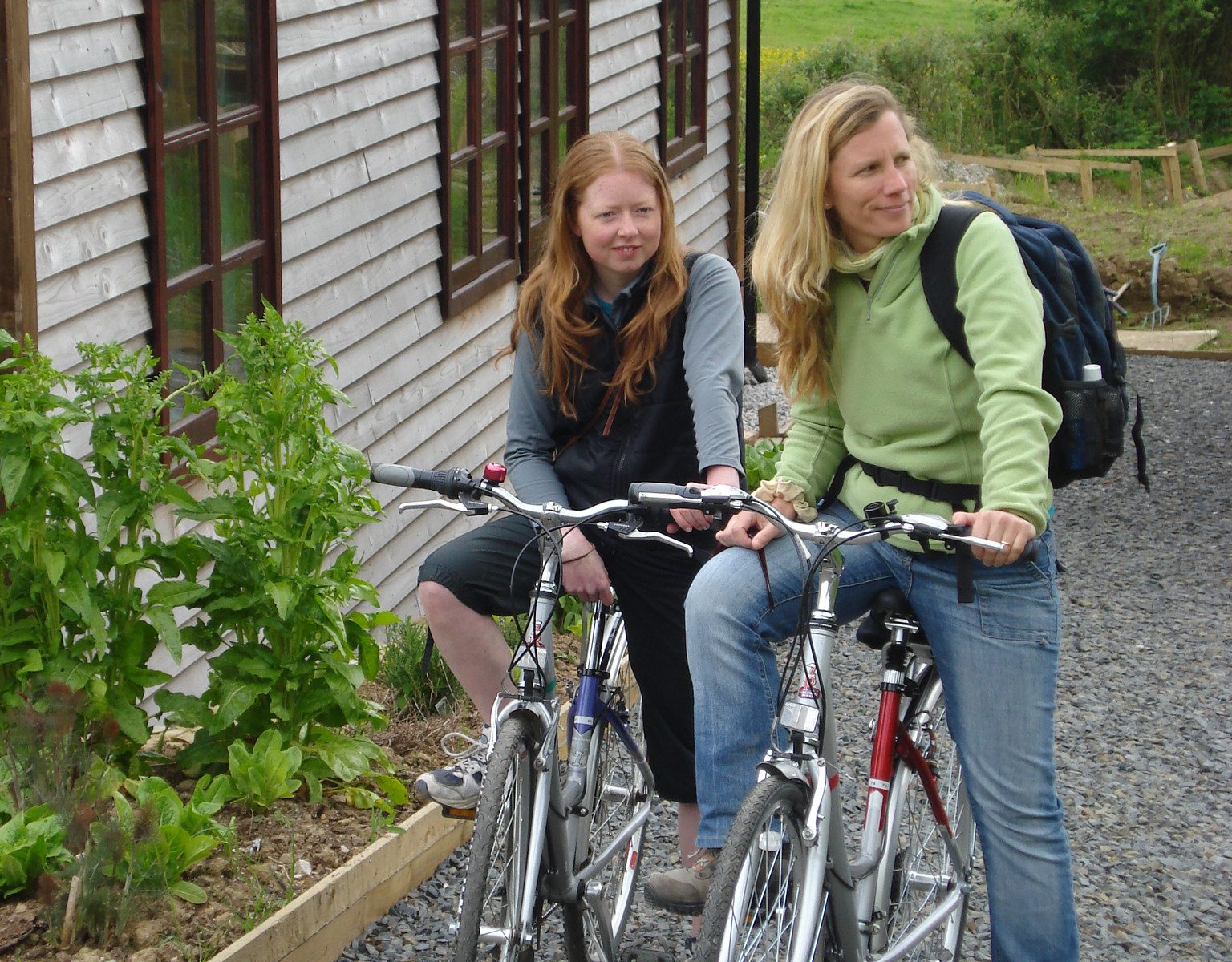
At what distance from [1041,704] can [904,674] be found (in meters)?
0.33

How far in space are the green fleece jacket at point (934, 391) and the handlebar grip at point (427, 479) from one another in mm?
715

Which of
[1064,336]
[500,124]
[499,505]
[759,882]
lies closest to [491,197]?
[500,124]

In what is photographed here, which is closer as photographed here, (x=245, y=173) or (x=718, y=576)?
(x=718, y=576)

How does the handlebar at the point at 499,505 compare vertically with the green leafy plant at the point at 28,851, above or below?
above

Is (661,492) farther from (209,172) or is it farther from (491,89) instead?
(491,89)

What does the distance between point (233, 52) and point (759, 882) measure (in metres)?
3.72

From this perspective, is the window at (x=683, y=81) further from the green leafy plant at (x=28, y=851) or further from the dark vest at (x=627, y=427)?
the green leafy plant at (x=28, y=851)

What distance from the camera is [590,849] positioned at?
135 inches

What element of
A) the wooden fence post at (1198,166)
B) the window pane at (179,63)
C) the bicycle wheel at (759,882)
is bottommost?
the wooden fence post at (1198,166)

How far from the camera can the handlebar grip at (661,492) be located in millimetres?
2639

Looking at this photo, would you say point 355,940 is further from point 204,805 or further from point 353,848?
point 204,805

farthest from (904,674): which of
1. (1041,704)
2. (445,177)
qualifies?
(445,177)

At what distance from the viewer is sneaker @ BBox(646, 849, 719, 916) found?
11.2ft

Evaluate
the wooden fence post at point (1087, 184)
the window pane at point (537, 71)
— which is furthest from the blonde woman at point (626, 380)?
the wooden fence post at point (1087, 184)
